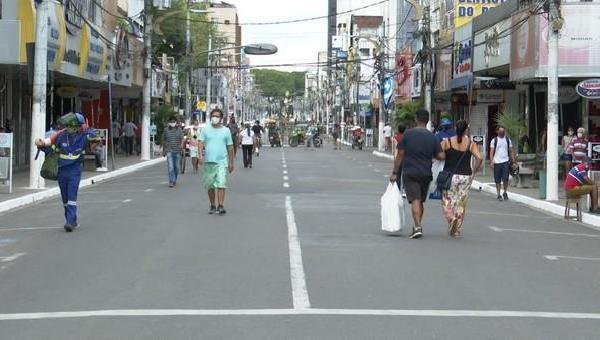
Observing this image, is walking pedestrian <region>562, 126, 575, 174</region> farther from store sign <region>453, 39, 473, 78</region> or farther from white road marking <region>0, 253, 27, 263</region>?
white road marking <region>0, 253, 27, 263</region>

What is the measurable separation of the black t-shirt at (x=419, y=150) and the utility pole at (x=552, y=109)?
874 centimetres

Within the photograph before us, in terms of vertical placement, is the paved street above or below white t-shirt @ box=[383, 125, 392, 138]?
below

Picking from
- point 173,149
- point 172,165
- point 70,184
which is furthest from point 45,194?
point 70,184

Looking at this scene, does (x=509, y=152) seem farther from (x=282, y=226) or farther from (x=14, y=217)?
(x=14, y=217)

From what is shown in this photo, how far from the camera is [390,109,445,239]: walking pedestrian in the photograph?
41.7ft

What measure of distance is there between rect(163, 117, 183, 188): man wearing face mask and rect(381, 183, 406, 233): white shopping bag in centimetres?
1139

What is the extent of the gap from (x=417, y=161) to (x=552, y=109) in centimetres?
922

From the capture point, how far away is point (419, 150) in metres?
12.7

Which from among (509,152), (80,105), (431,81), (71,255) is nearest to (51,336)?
(71,255)

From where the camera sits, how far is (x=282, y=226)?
14.1m

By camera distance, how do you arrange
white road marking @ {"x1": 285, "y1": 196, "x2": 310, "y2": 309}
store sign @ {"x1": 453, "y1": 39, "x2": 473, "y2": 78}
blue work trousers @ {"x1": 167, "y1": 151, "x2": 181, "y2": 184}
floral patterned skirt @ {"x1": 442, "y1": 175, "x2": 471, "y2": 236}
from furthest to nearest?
store sign @ {"x1": 453, "y1": 39, "x2": 473, "y2": 78} → blue work trousers @ {"x1": 167, "y1": 151, "x2": 181, "y2": 184} → floral patterned skirt @ {"x1": 442, "y1": 175, "x2": 471, "y2": 236} → white road marking @ {"x1": 285, "y1": 196, "x2": 310, "y2": 309}

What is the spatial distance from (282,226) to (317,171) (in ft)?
56.7

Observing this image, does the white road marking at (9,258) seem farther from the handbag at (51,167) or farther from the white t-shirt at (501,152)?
the white t-shirt at (501,152)

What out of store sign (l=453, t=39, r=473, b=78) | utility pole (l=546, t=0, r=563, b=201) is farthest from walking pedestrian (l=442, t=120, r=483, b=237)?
store sign (l=453, t=39, r=473, b=78)
